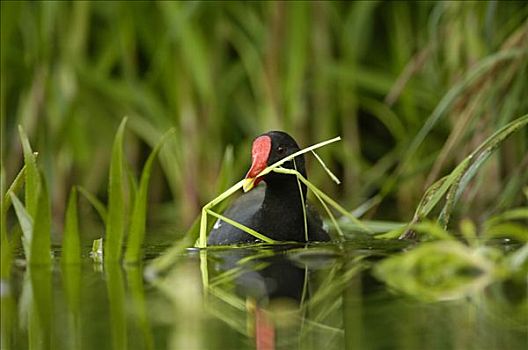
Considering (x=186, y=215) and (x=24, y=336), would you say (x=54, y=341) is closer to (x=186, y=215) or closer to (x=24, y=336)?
(x=24, y=336)

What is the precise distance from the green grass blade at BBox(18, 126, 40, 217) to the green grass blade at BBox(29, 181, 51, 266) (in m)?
0.03

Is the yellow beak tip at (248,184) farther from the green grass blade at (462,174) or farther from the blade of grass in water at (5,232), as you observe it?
the blade of grass in water at (5,232)

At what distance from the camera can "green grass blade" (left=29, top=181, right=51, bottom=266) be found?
3.03 meters

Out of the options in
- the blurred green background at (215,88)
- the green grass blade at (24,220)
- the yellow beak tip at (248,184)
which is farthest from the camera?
the blurred green background at (215,88)

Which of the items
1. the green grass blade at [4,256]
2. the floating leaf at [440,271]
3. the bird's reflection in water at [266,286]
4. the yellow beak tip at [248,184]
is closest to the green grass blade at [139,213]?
the bird's reflection in water at [266,286]

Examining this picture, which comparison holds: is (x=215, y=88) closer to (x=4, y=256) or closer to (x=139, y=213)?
(x=139, y=213)

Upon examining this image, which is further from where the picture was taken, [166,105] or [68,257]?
[166,105]

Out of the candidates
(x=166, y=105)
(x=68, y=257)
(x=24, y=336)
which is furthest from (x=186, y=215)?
(x=24, y=336)

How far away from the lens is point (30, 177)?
10.4 feet

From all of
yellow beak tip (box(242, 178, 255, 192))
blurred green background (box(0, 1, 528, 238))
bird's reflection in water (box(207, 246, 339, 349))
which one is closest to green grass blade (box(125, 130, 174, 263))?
bird's reflection in water (box(207, 246, 339, 349))

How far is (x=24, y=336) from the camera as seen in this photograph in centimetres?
257

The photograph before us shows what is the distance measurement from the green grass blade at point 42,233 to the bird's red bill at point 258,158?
0.85 metres

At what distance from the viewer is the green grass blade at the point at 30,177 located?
3113mm

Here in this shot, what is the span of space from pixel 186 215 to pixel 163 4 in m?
0.94
